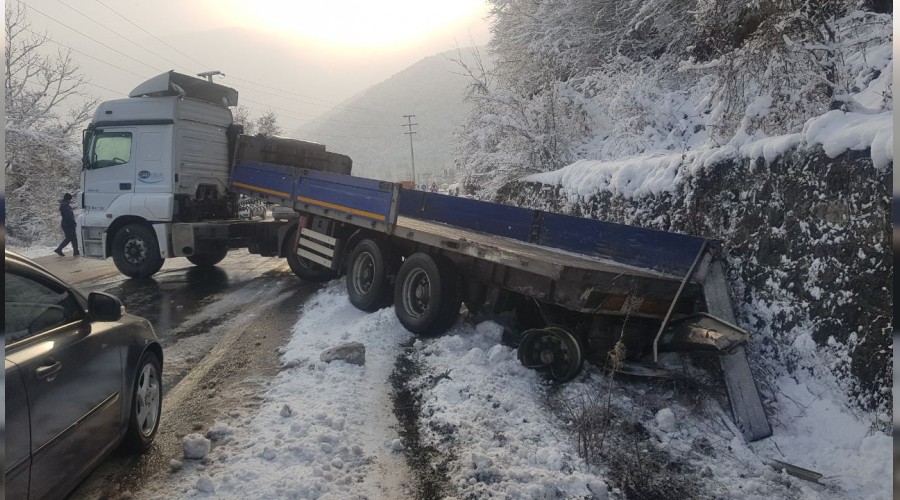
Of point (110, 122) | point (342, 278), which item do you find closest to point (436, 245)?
point (342, 278)

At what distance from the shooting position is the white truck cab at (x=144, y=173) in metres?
9.97

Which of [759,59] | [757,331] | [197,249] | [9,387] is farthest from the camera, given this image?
[197,249]

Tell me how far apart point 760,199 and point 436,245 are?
11.2 ft

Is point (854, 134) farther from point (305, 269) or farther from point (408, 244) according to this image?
point (305, 269)

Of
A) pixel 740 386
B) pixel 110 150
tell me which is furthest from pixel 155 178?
pixel 740 386

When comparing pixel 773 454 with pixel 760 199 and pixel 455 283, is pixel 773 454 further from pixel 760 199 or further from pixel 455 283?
pixel 455 283

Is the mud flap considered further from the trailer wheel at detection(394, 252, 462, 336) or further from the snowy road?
the trailer wheel at detection(394, 252, 462, 336)

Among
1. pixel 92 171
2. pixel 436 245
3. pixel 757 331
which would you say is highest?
pixel 92 171

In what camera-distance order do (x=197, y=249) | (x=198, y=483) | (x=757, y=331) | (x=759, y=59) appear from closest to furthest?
(x=198, y=483) → (x=757, y=331) → (x=759, y=59) → (x=197, y=249)

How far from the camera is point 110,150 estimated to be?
402 inches

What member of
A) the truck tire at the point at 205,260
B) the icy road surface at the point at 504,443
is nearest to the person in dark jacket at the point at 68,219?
the truck tire at the point at 205,260

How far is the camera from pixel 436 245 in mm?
6020

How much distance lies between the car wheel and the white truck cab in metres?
6.91

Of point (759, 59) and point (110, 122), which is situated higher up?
point (759, 59)
